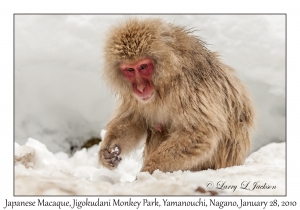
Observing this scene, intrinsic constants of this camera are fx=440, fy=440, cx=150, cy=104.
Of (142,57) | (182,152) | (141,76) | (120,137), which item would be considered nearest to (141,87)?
(141,76)

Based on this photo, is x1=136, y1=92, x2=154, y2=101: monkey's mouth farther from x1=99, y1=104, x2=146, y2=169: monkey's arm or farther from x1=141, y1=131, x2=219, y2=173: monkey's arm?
x1=99, y1=104, x2=146, y2=169: monkey's arm

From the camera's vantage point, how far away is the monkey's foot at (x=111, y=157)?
623 cm

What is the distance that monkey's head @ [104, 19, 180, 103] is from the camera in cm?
566

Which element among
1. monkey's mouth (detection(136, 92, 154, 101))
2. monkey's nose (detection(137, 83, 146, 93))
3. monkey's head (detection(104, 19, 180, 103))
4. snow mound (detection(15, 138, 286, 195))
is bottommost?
snow mound (detection(15, 138, 286, 195))

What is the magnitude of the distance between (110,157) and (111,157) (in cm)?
1

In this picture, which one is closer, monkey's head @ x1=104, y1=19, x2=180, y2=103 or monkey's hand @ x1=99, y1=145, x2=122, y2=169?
monkey's head @ x1=104, y1=19, x2=180, y2=103

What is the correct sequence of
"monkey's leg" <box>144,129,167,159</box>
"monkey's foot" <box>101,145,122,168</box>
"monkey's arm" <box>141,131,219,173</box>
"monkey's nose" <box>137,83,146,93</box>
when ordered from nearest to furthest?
"monkey's arm" <box>141,131,219,173</box> < "monkey's nose" <box>137,83,146,93</box> < "monkey's foot" <box>101,145,122,168</box> < "monkey's leg" <box>144,129,167,159</box>

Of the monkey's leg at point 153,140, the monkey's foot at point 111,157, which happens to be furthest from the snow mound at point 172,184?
the monkey's leg at point 153,140

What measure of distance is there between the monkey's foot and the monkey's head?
943 millimetres

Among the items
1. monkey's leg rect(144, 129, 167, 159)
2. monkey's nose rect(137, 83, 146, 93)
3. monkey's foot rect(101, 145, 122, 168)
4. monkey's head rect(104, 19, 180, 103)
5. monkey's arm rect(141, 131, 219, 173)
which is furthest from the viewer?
monkey's leg rect(144, 129, 167, 159)

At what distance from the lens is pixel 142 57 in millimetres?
5652

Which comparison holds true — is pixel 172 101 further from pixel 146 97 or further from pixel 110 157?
pixel 110 157

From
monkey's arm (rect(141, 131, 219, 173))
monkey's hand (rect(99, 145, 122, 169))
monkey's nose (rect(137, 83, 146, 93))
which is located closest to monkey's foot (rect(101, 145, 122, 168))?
monkey's hand (rect(99, 145, 122, 169))
